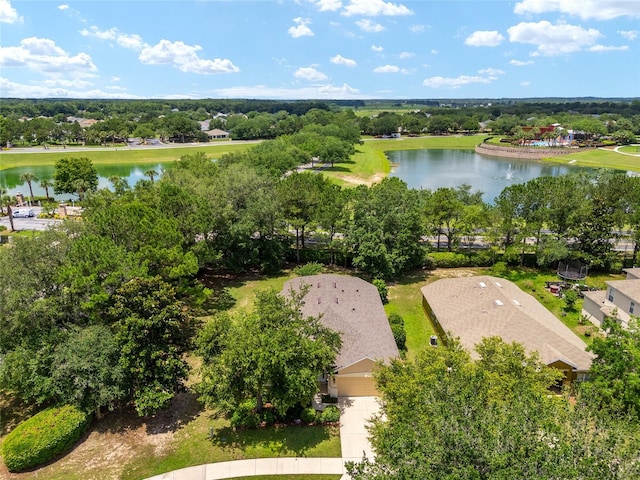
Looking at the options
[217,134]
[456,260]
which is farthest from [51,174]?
[456,260]

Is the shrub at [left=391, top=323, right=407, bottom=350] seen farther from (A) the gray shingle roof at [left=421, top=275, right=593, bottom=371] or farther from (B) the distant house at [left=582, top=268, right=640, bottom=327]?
(B) the distant house at [left=582, top=268, right=640, bottom=327]

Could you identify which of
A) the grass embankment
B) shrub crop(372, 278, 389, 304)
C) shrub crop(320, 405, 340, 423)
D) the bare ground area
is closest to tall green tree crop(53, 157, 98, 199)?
the grass embankment

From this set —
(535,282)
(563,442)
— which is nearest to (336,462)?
(563,442)

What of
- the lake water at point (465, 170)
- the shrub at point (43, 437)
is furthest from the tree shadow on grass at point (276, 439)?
the lake water at point (465, 170)

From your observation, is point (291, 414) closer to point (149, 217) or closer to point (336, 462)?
point (336, 462)

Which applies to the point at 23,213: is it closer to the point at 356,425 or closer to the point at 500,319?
the point at 356,425

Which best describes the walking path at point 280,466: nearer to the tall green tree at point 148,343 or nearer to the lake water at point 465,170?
the tall green tree at point 148,343

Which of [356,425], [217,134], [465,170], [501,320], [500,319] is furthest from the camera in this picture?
[217,134]
